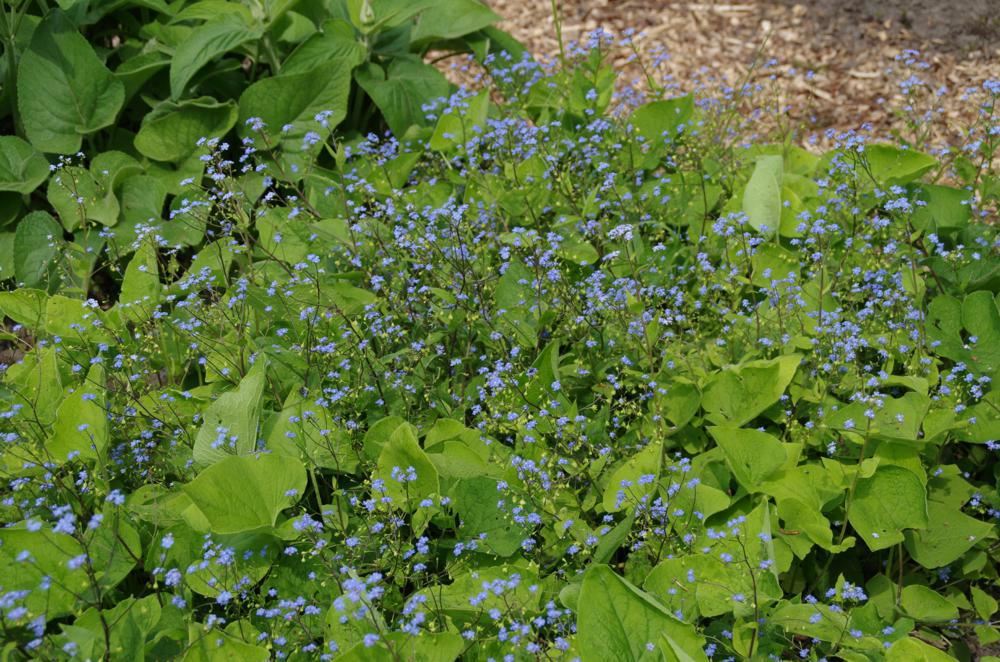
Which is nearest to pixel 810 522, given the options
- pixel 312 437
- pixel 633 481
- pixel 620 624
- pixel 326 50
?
pixel 633 481

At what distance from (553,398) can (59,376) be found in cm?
155

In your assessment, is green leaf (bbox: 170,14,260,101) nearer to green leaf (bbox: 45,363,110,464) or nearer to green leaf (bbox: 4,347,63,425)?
green leaf (bbox: 4,347,63,425)

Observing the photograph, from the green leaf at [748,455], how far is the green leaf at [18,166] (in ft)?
9.76

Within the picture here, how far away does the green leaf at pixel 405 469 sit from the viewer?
2.70 meters

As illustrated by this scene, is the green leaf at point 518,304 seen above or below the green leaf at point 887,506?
above

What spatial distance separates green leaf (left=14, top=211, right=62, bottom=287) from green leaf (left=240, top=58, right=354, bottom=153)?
87 centimetres

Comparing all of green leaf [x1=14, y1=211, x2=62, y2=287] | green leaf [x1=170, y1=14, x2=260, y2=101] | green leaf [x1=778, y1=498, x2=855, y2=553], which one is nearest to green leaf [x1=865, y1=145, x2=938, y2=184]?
green leaf [x1=778, y1=498, x2=855, y2=553]

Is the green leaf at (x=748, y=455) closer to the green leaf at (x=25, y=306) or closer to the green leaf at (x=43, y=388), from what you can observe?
the green leaf at (x=43, y=388)

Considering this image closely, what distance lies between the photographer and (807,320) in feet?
10.4

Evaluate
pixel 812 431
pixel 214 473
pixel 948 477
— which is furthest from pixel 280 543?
pixel 948 477

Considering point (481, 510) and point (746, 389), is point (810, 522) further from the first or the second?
point (481, 510)

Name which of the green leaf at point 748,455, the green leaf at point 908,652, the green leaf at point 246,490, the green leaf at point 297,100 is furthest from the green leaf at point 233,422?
the green leaf at point 908,652

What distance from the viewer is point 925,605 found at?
2.66 metres

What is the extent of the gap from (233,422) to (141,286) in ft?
3.06
